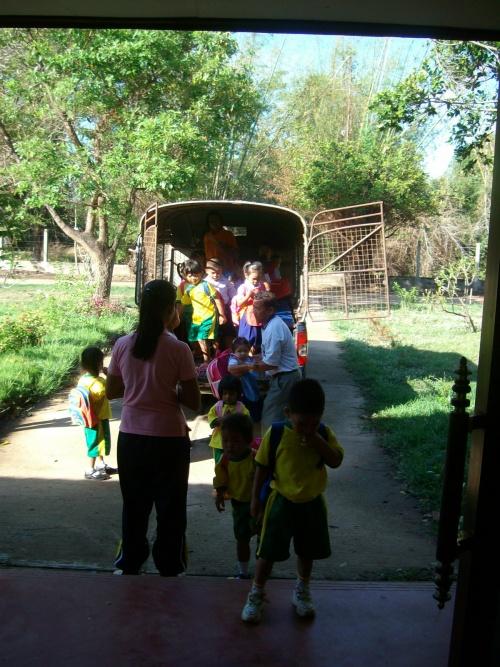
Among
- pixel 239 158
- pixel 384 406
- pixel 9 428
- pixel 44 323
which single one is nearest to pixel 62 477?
pixel 9 428

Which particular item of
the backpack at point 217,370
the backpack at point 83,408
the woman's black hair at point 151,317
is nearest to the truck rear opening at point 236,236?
the backpack at point 217,370

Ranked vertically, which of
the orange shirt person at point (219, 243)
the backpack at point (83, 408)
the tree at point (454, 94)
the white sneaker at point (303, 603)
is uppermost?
the tree at point (454, 94)

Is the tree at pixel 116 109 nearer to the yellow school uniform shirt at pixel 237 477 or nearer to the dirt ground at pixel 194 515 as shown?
the dirt ground at pixel 194 515

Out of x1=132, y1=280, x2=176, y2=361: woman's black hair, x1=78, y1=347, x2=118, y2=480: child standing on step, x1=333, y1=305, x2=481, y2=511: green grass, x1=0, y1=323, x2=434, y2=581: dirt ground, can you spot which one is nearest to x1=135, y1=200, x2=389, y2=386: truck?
x1=333, y1=305, x2=481, y2=511: green grass

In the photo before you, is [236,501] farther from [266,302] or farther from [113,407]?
[113,407]

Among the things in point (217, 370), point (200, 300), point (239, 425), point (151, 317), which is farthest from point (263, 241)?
point (151, 317)

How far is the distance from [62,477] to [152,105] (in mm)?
8642

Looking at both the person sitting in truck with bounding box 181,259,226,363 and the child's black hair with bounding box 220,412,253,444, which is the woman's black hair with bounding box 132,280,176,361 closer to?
the child's black hair with bounding box 220,412,253,444

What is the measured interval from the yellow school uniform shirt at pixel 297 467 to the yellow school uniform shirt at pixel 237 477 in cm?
66

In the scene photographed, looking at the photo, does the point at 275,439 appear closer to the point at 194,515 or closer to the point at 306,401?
the point at 306,401

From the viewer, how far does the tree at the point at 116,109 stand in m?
11.5

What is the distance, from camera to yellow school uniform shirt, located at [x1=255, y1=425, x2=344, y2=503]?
2.96 meters

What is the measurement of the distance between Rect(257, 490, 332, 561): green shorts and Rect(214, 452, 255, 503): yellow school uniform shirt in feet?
2.05

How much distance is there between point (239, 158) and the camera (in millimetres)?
30625
